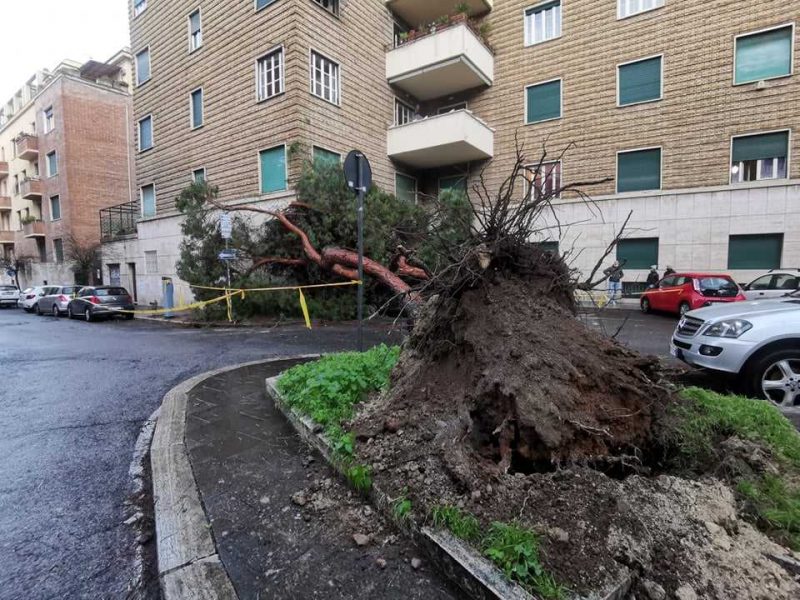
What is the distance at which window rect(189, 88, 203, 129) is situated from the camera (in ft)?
57.9

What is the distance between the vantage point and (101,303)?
15438mm

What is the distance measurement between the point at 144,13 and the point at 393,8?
12.4 metres

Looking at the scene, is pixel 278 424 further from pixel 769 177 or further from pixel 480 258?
pixel 769 177

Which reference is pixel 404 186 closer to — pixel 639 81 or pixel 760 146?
pixel 639 81

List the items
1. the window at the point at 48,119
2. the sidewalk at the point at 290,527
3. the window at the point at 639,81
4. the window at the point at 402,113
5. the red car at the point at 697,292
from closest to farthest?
the sidewalk at the point at 290,527 < the red car at the point at 697,292 < the window at the point at 639,81 < the window at the point at 402,113 < the window at the point at 48,119

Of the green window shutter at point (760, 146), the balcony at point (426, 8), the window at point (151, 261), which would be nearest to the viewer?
the green window shutter at point (760, 146)

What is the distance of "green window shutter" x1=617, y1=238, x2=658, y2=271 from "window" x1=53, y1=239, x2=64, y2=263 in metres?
34.7

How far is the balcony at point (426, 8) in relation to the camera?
1777cm

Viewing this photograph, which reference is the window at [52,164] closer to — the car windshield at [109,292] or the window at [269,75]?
the car windshield at [109,292]

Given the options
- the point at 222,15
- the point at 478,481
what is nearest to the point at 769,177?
the point at 478,481

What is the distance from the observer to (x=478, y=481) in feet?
7.23

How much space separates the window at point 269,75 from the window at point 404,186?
20.2 ft

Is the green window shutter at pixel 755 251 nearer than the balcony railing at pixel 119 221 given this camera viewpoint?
Yes

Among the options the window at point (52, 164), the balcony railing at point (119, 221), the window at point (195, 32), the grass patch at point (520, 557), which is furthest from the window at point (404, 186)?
the window at point (52, 164)
